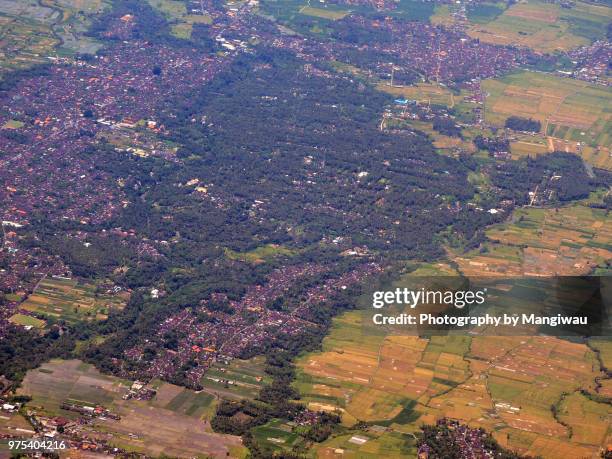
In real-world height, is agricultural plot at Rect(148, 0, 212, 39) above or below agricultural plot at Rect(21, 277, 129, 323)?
below

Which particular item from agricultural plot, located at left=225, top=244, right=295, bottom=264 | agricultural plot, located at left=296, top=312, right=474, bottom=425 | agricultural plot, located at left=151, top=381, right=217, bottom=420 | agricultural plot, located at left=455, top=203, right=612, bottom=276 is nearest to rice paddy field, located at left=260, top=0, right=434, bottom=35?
agricultural plot, located at left=455, top=203, right=612, bottom=276

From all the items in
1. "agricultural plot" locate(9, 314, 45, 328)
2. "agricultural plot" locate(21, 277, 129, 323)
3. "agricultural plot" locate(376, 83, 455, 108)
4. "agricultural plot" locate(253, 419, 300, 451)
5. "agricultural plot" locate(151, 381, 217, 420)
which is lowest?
"agricultural plot" locate(21, 277, 129, 323)

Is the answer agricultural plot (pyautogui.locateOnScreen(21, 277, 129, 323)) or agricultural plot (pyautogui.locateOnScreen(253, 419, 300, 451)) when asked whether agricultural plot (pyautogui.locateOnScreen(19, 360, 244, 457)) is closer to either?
agricultural plot (pyautogui.locateOnScreen(253, 419, 300, 451))

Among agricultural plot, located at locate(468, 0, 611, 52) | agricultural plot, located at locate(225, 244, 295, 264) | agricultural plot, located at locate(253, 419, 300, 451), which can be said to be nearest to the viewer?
agricultural plot, located at locate(253, 419, 300, 451)

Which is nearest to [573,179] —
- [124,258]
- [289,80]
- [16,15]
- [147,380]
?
[289,80]

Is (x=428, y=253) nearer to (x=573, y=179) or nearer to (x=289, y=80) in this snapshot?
(x=573, y=179)

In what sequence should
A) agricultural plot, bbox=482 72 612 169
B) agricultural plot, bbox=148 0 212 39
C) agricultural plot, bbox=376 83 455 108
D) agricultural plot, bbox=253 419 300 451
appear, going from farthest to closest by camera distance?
agricultural plot, bbox=148 0 212 39 < agricultural plot, bbox=376 83 455 108 < agricultural plot, bbox=482 72 612 169 < agricultural plot, bbox=253 419 300 451

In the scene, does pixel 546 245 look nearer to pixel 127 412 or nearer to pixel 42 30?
pixel 127 412
